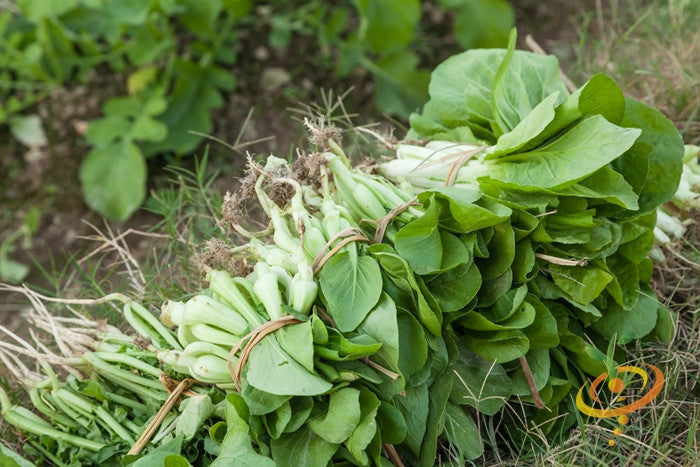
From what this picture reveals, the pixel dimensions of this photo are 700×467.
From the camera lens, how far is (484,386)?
161 cm

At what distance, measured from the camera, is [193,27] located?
3.19 m

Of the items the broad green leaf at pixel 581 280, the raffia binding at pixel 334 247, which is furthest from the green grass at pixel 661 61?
the raffia binding at pixel 334 247

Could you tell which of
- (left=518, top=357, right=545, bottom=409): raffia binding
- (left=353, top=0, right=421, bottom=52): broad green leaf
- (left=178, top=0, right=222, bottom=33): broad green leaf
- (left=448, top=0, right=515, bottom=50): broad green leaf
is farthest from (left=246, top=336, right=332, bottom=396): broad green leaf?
(left=448, top=0, right=515, bottom=50): broad green leaf

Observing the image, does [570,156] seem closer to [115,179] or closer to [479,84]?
[479,84]

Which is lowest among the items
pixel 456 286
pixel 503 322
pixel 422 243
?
pixel 503 322

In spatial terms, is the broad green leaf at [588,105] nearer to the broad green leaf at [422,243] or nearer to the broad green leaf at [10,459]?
the broad green leaf at [422,243]

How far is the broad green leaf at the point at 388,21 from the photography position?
120 inches

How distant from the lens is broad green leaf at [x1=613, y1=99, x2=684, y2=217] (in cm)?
172

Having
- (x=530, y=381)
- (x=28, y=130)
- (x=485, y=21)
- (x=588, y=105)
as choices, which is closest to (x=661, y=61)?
(x=485, y=21)

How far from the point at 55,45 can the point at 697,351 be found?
9.14ft

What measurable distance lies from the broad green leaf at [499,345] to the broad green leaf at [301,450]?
0.38 metres

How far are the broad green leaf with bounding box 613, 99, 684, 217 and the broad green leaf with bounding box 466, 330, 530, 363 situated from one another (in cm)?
41

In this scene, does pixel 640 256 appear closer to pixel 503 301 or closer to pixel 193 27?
pixel 503 301

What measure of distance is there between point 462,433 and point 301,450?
14.2 inches
